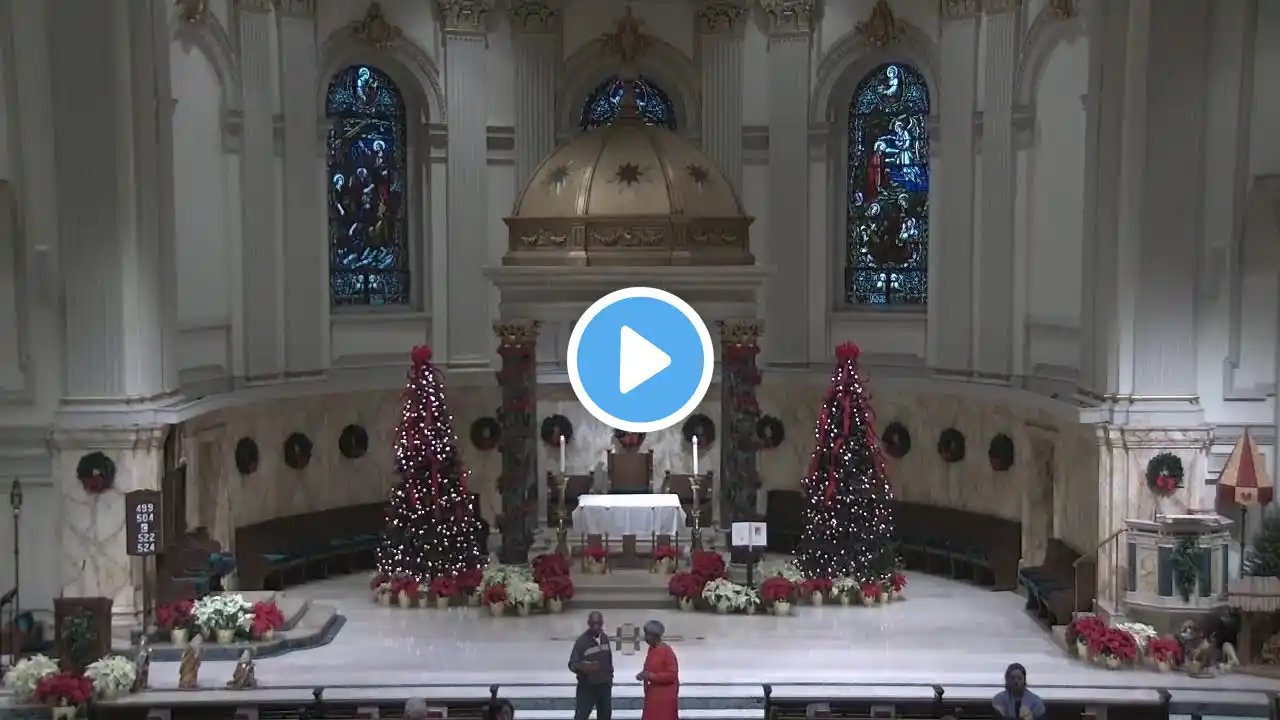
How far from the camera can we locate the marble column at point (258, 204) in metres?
27.4

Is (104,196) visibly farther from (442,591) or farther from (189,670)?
(442,591)

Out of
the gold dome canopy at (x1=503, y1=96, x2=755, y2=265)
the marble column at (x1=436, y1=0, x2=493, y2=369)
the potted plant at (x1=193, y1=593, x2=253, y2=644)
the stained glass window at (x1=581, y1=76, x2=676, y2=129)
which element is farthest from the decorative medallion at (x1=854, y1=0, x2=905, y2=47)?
the potted plant at (x1=193, y1=593, x2=253, y2=644)

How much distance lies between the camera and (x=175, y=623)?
72.1 ft

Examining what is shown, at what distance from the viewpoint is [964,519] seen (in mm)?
27547

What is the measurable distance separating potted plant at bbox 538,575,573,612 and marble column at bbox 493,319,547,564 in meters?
1.84

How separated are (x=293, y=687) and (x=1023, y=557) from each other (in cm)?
1191

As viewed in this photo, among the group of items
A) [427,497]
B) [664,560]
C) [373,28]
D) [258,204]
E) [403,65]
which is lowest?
[664,560]

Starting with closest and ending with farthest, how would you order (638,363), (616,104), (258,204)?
(638,363) → (258,204) → (616,104)

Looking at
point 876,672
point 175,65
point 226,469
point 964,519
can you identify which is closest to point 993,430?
point 964,519

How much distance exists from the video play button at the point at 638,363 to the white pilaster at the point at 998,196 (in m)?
5.90

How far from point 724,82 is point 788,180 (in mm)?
2096

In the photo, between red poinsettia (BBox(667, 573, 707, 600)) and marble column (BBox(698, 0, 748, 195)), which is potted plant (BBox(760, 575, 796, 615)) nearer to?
red poinsettia (BBox(667, 573, 707, 600))

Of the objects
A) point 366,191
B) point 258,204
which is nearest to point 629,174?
point 258,204

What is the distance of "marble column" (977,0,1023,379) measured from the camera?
27125 mm
